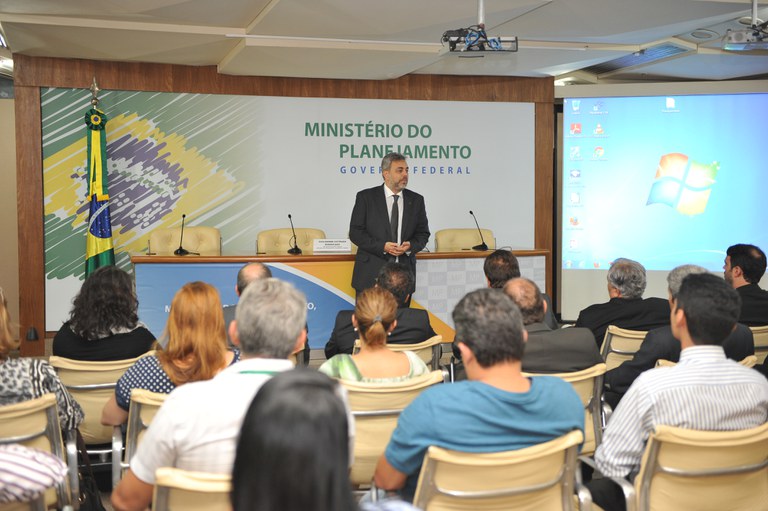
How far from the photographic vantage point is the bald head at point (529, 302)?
357 centimetres

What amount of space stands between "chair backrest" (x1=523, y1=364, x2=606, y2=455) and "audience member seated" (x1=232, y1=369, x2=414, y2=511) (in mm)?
2110

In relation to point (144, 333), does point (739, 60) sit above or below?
above

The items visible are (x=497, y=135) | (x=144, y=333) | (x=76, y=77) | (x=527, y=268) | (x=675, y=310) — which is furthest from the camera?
(x=497, y=135)

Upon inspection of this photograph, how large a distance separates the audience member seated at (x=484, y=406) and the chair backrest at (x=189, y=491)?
0.50m

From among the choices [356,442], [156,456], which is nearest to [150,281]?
[356,442]

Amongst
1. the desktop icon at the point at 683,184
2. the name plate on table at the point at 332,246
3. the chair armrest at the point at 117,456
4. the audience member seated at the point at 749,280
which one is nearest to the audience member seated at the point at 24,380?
the chair armrest at the point at 117,456

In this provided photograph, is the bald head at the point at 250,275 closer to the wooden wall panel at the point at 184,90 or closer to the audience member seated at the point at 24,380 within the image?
the audience member seated at the point at 24,380

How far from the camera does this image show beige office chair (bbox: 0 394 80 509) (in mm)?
2506

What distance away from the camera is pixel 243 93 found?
935 cm

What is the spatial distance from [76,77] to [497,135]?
5001 millimetres

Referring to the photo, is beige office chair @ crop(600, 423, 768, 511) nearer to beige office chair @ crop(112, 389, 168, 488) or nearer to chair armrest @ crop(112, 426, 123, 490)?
beige office chair @ crop(112, 389, 168, 488)

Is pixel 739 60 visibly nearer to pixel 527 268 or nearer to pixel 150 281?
pixel 527 268

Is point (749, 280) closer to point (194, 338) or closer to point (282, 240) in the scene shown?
point (194, 338)

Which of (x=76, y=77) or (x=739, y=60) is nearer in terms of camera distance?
(x=76, y=77)
